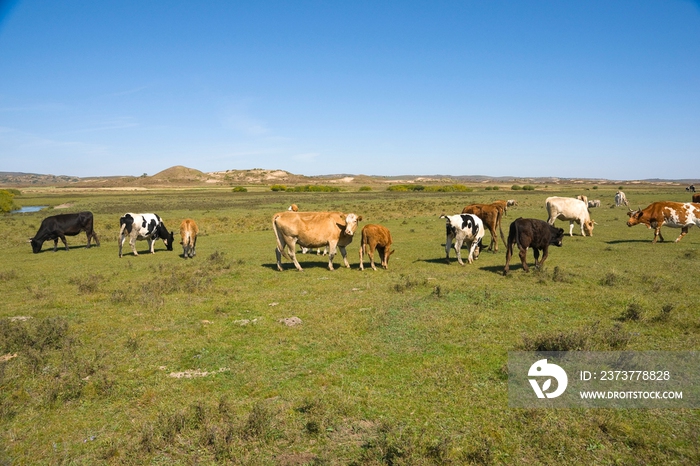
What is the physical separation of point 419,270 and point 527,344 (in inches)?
284

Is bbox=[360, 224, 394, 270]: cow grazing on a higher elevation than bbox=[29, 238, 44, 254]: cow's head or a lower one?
higher

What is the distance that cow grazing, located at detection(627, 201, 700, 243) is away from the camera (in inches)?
728

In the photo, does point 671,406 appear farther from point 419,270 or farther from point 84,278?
point 84,278

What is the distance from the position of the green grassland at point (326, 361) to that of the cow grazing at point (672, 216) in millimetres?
5335

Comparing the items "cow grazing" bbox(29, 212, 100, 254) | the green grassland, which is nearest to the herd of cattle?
"cow grazing" bbox(29, 212, 100, 254)

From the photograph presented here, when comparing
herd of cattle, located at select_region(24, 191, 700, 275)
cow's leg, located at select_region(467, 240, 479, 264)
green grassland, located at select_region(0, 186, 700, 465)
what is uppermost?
herd of cattle, located at select_region(24, 191, 700, 275)

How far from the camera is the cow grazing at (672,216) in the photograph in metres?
18.5

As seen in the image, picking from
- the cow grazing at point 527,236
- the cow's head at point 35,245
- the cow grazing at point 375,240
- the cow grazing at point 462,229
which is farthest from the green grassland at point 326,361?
the cow's head at point 35,245

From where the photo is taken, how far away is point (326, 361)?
7.17 meters

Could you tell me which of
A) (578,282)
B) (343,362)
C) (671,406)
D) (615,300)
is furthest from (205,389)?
(578,282)

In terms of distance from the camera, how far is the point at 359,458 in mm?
4664

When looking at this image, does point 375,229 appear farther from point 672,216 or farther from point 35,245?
point 35,245

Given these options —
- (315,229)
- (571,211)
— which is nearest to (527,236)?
(315,229)

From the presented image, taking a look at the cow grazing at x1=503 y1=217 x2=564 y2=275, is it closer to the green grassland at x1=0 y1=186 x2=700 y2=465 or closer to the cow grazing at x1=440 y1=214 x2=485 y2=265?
the green grassland at x1=0 y1=186 x2=700 y2=465
